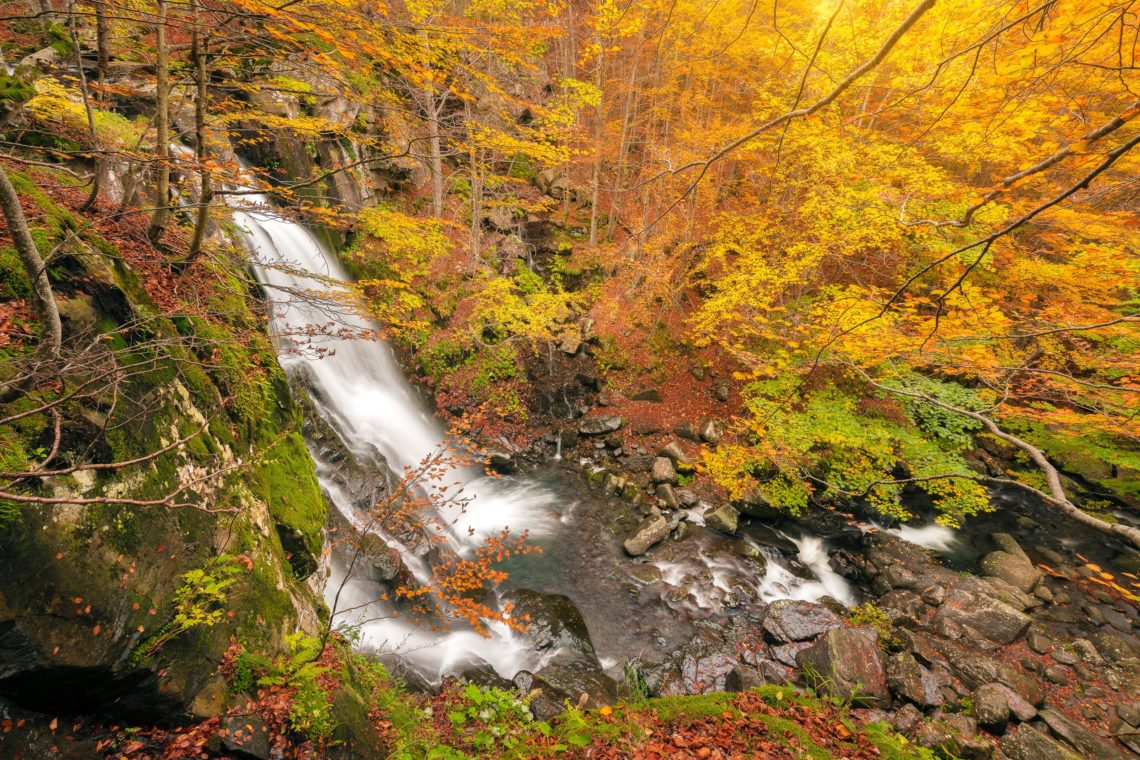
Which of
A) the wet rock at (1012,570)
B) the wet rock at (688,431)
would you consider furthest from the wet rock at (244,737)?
the wet rock at (1012,570)

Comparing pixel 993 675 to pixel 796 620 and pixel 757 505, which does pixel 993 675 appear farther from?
pixel 757 505

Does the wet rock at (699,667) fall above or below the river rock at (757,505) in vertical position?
below

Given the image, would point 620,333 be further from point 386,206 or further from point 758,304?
point 386,206

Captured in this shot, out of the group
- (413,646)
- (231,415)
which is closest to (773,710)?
(413,646)

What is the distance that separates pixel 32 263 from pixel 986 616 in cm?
1137

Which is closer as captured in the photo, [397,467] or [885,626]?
[885,626]

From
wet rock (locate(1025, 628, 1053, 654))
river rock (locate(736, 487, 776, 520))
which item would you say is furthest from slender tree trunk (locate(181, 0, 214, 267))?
wet rock (locate(1025, 628, 1053, 654))

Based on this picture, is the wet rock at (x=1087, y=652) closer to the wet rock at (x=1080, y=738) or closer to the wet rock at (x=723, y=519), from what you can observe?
the wet rock at (x=1080, y=738)

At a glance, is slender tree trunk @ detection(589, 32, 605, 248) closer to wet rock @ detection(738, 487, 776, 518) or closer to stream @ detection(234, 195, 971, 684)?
stream @ detection(234, 195, 971, 684)

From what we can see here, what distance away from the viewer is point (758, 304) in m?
8.98

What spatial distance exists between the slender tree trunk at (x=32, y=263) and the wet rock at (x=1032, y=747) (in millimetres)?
9144

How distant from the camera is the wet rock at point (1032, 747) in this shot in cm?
468

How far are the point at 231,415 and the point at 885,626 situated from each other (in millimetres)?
9306

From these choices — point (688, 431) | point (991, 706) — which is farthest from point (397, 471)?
point (991, 706)
